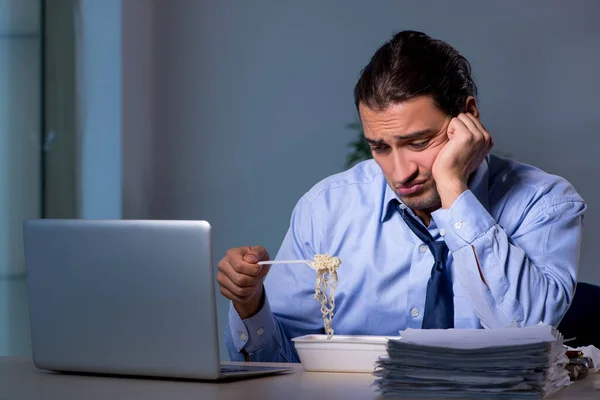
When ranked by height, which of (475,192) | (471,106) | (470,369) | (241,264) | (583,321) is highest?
(471,106)

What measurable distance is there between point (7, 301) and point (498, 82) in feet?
8.55

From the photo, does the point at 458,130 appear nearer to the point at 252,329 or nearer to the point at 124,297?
the point at 252,329

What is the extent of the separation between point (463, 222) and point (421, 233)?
315 millimetres

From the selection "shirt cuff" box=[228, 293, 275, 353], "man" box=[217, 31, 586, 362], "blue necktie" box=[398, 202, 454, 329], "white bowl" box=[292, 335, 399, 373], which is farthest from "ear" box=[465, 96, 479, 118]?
"white bowl" box=[292, 335, 399, 373]

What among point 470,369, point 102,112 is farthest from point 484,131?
point 102,112

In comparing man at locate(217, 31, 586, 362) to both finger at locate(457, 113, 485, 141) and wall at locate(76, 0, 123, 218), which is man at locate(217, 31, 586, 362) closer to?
finger at locate(457, 113, 485, 141)

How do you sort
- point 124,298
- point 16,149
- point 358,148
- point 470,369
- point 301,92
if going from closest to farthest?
point 470,369 < point 124,298 < point 16,149 < point 358,148 < point 301,92

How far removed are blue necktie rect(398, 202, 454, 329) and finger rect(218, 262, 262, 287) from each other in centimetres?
50

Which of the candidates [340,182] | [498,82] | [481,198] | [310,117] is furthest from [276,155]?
[481,198]

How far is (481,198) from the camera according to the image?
214 cm

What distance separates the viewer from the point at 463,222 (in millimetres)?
1823

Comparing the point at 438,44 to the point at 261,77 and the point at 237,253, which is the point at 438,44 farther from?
the point at 261,77

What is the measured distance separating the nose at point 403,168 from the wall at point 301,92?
2.41 metres

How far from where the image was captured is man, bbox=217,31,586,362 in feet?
5.99
